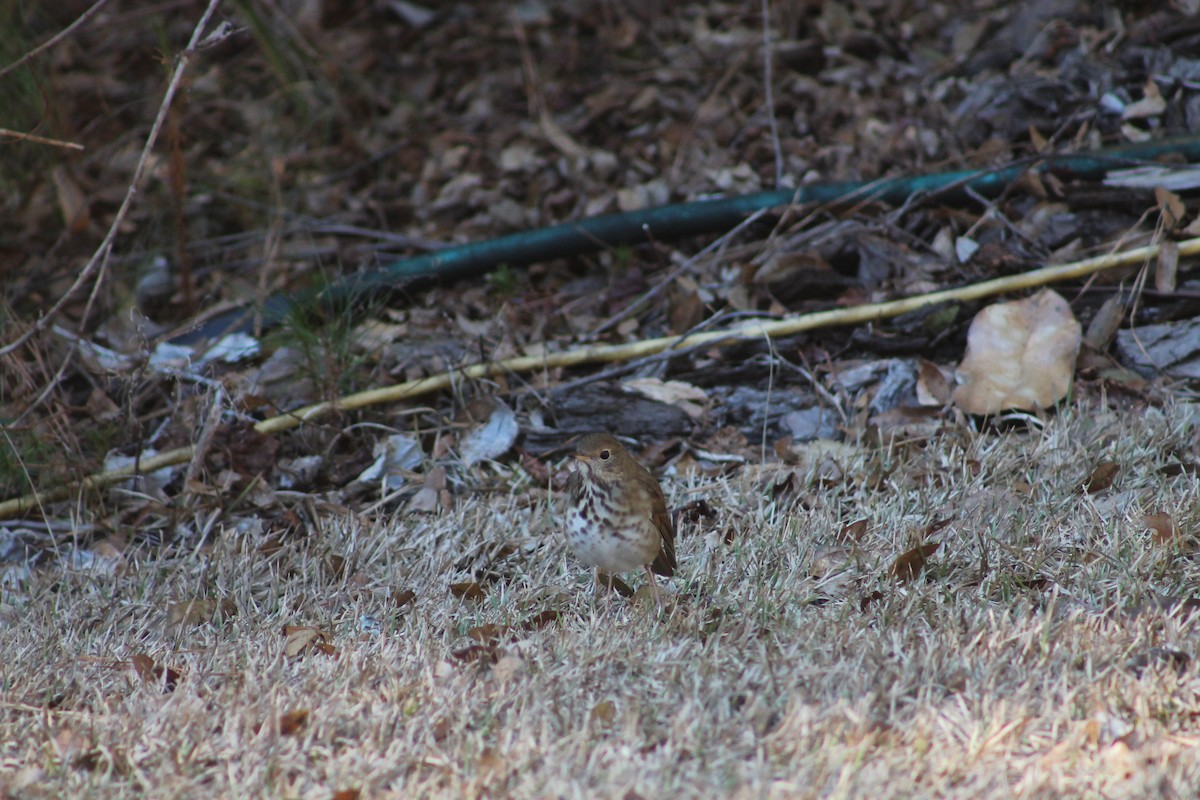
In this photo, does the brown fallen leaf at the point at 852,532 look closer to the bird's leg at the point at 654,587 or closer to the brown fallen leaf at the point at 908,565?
the brown fallen leaf at the point at 908,565

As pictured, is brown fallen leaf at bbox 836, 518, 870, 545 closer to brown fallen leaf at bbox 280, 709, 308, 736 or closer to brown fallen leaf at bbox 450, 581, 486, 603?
brown fallen leaf at bbox 450, 581, 486, 603

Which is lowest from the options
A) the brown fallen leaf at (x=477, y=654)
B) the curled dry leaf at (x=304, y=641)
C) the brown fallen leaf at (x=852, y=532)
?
the brown fallen leaf at (x=852, y=532)

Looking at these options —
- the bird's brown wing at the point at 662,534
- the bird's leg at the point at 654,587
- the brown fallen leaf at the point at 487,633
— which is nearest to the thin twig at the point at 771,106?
the bird's brown wing at the point at 662,534

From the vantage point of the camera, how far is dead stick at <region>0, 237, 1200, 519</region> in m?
5.02

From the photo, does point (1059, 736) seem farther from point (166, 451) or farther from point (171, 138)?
point (171, 138)

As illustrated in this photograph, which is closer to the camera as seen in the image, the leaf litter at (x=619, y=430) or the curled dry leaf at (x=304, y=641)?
the leaf litter at (x=619, y=430)

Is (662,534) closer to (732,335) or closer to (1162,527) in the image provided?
(1162,527)

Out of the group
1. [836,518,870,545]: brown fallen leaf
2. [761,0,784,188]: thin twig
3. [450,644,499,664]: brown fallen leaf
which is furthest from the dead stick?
[450,644,499,664]: brown fallen leaf

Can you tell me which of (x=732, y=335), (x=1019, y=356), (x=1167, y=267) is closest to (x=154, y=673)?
(x=732, y=335)

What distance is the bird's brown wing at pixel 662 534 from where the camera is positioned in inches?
147

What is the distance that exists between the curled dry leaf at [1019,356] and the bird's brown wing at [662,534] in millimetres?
1558

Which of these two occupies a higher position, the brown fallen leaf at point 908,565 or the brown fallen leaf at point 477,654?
the brown fallen leaf at point 477,654

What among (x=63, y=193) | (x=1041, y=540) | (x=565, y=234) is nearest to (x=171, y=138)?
(x=63, y=193)

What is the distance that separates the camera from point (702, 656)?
314 centimetres
